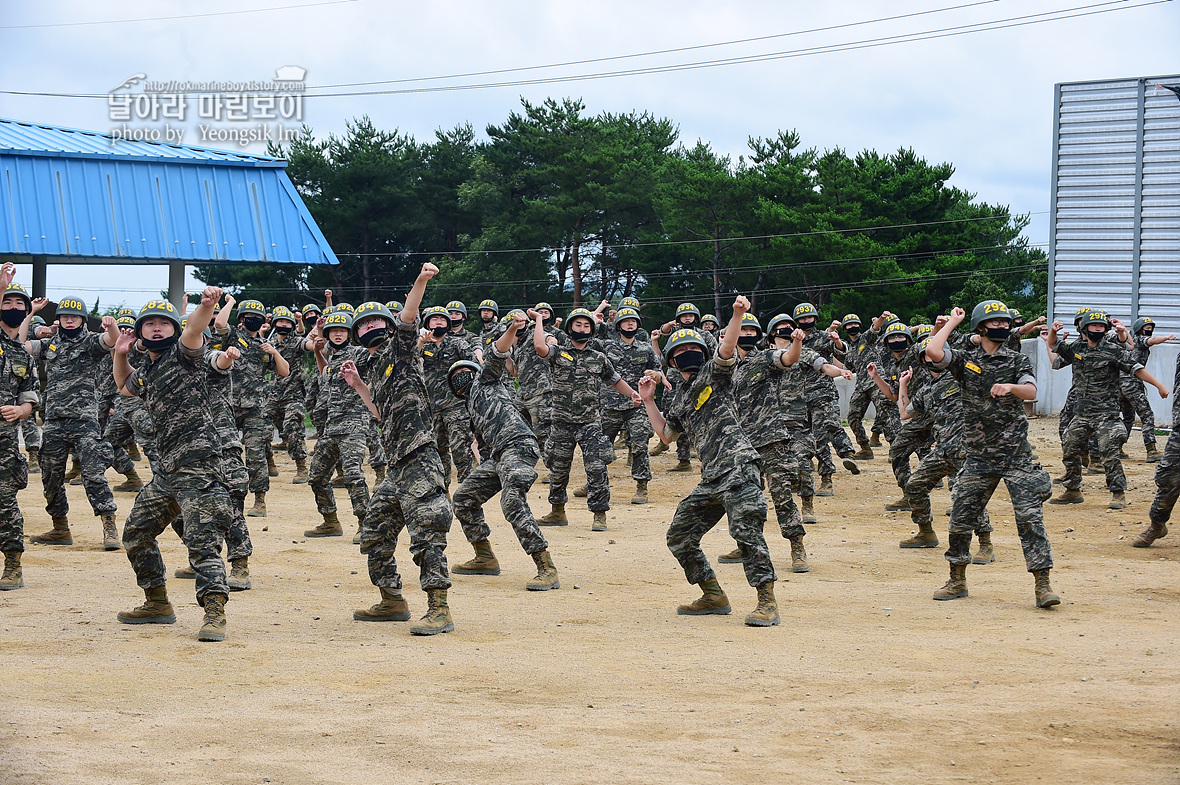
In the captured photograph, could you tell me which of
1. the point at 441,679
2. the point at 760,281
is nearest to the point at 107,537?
the point at 441,679

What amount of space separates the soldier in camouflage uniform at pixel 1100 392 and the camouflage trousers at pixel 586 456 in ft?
18.8

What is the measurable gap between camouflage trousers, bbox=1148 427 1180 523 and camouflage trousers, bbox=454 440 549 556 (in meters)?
6.41

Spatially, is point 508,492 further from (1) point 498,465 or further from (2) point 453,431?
(2) point 453,431

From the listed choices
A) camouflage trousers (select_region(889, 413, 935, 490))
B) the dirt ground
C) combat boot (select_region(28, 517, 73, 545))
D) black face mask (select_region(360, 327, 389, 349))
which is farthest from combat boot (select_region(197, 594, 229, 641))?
camouflage trousers (select_region(889, 413, 935, 490))

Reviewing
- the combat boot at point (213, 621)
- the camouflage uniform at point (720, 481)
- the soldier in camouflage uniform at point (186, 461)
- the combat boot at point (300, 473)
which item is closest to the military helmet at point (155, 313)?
the soldier in camouflage uniform at point (186, 461)

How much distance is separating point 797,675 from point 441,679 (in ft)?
7.30

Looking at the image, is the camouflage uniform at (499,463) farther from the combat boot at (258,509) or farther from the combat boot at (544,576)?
the combat boot at (258,509)

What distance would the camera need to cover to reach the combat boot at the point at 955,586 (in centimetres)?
1014

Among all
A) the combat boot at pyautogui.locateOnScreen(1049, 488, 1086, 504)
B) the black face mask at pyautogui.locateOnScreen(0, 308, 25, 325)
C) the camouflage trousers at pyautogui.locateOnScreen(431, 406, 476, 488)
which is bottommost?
the combat boot at pyautogui.locateOnScreen(1049, 488, 1086, 504)

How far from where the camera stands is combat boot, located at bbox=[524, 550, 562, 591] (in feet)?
34.7

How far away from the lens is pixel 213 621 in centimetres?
813

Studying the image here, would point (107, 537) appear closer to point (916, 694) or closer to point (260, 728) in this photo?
point (260, 728)

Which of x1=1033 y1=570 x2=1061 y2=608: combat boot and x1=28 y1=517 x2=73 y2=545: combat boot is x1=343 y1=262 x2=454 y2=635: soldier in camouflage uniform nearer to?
x1=1033 y1=570 x2=1061 y2=608: combat boot

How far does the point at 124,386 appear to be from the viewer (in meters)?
8.80
